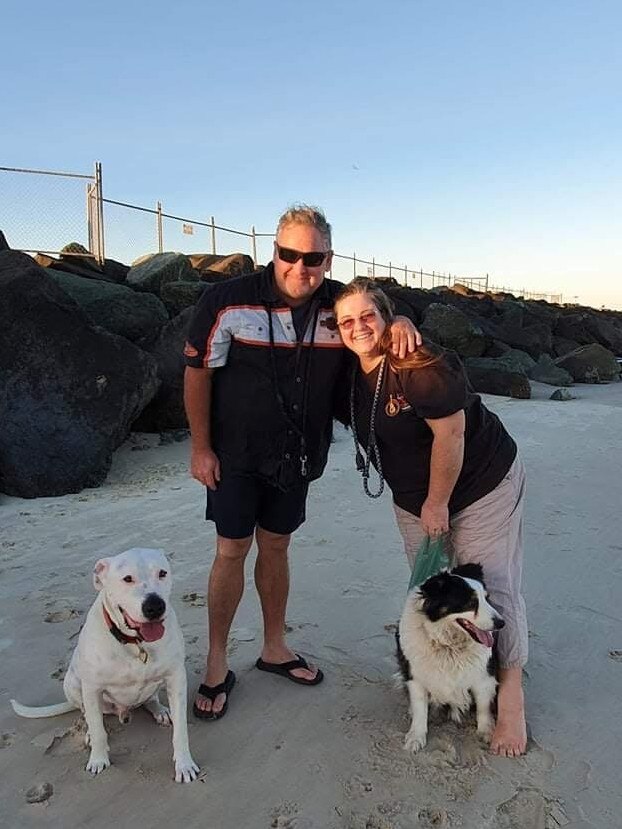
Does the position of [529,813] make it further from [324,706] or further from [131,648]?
[131,648]

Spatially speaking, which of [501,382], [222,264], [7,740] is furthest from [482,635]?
[222,264]

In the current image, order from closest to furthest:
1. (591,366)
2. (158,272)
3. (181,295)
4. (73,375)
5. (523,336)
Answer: (73,375)
(181,295)
(158,272)
(591,366)
(523,336)

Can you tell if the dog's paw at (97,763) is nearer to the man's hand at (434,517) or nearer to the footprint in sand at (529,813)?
the footprint in sand at (529,813)

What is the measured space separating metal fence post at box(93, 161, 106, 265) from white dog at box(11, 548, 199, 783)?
12.2m

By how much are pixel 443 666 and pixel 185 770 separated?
114cm

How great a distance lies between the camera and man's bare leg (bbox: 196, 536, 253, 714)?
3365 millimetres

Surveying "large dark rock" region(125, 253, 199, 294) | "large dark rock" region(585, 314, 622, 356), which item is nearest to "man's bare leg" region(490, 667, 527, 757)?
"large dark rock" region(125, 253, 199, 294)

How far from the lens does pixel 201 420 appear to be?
323cm

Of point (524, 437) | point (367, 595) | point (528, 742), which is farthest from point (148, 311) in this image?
point (528, 742)

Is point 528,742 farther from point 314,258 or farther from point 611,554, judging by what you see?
point 611,554

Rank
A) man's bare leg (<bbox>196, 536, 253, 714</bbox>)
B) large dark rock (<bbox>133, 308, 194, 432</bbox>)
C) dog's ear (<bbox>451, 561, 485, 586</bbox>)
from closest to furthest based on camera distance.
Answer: dog's ear (<bbox>451, 561, 485, 586</bbox>), man's bare leg (<bbox>196, 536, 253, 714</bbox>), large dark rock (<bbox>133, 308, 194, 432</bbox>)

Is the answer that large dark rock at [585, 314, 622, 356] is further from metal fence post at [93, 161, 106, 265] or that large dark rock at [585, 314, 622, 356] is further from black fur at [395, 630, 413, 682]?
black fur at [395, 630, 413, 682]

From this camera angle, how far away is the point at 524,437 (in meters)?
9.77

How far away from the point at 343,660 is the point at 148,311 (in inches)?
304
